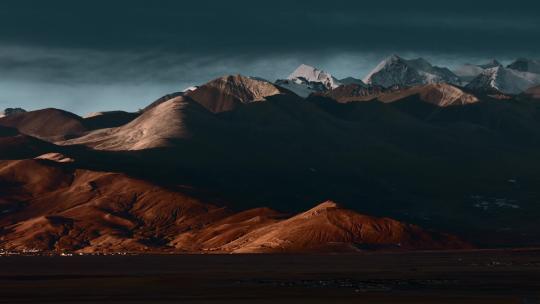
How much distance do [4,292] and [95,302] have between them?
77.7ft

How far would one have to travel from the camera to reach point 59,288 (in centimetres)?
18625

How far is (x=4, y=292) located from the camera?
174375 millimetres

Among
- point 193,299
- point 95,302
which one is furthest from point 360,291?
point 95,302

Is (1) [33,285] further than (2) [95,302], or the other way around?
(1) [33,285]

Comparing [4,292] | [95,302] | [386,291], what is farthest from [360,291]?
[4,292]

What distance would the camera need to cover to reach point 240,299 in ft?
536

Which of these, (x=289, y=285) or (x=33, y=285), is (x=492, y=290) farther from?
(x=33, y=285)

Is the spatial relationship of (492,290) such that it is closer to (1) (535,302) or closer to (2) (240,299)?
(1) (535,302)

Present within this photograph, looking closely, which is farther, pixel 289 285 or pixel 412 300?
pixel 289 285

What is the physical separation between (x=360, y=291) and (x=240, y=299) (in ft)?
78.9

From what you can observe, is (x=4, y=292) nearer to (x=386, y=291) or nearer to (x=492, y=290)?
(x=386, y=291)

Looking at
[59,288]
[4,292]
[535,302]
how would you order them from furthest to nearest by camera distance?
[59,288] < [4,292] < [535,302]

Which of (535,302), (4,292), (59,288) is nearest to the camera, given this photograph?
(535,302)

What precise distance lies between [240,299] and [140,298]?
1510 cm
